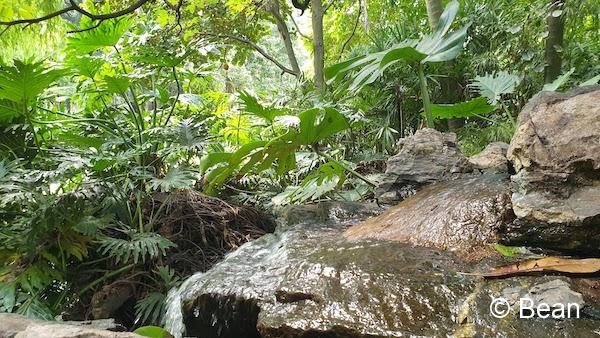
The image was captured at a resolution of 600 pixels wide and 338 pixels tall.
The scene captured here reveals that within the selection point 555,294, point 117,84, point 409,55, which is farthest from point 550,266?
point 117,84

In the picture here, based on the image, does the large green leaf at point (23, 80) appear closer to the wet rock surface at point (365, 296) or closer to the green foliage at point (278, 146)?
the green foliage at point (278, 146)

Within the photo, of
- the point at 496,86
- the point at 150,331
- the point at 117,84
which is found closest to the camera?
the point at 150,331

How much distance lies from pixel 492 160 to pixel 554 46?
1.37 metres

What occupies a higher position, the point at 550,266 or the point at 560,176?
the point at 560,176

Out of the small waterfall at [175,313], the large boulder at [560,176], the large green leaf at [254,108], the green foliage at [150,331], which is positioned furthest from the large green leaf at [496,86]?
the green foliage at [150,331]

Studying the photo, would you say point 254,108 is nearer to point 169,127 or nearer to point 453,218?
point 169,127

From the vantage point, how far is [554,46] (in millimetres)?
3477

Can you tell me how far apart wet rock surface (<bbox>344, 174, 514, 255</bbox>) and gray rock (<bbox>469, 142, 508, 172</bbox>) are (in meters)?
0.24

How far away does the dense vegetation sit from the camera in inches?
110

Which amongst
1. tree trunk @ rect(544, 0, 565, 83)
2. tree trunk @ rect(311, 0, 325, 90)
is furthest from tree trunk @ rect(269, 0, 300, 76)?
tree trunk @ rect(544, 0, 565, 83)

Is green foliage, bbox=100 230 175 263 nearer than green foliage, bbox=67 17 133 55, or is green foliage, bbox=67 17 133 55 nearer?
green foliage, bbox=100 230 175 263

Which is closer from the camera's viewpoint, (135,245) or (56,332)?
(56,332)

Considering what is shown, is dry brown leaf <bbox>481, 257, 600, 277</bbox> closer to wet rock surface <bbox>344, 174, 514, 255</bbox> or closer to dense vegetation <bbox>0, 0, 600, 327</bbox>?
wet rock surface <bbox>344, 174, 514, 255</bbox>

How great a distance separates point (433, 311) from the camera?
144 cm
